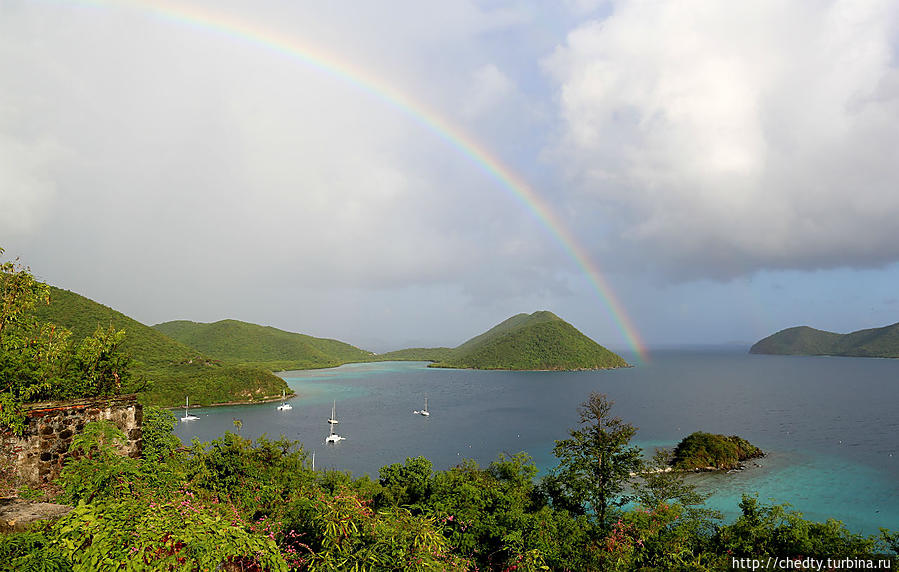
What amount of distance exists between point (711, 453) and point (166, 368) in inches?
4251

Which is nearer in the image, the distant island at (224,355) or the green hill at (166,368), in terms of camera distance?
the green hill at (166,368)

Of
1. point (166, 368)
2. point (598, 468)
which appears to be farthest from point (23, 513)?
point (166, 368)

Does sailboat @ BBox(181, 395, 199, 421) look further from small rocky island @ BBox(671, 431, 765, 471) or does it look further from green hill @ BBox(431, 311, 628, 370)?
green hill @ BBox(431, 311, 628, 370)

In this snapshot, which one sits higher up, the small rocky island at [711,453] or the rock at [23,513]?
the rock at [23,513]

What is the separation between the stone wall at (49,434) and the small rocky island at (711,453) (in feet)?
178

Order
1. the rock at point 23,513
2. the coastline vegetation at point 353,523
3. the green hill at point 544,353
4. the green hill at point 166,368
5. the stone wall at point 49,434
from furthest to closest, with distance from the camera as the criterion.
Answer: the green hill at point 544,353, the green hill at point 166,368, the stone wall at point 49,434, the rock at point 23,513, the coastline vegetation at point 353,523

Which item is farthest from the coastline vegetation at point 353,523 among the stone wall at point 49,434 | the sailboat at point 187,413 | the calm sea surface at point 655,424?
the sailboat at point 187,413

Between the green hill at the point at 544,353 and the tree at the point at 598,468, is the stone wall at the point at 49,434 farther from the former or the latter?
the green hill at the point at 544,353

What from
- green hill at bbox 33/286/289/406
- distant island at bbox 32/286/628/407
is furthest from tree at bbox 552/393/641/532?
Answer: green hill at bbox 33/286/289/406

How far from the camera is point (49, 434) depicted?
8719 mm

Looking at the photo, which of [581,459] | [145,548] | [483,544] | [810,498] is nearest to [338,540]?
[145,548]

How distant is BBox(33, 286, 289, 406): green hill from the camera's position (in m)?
84.5

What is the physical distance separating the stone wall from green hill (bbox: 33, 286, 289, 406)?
85.0m

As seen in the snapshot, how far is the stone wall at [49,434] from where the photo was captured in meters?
8.45
